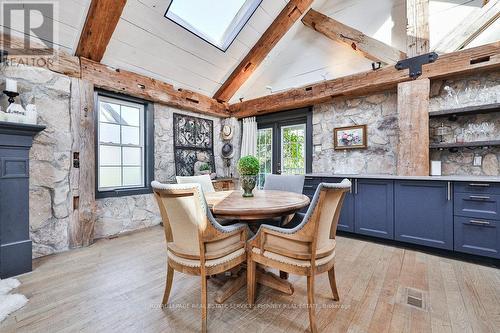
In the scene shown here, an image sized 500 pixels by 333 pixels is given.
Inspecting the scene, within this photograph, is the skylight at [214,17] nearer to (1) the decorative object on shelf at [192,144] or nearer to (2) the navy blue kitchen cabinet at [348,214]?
(1) the decorative object on shelf at [192,144]

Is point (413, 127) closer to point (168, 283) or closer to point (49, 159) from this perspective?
point (168, 283)

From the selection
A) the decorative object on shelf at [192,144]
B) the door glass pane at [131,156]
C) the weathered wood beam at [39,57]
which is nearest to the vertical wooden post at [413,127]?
the decorative object on shelf at [192,144]

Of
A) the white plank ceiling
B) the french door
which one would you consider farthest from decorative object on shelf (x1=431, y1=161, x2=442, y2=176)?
the french door

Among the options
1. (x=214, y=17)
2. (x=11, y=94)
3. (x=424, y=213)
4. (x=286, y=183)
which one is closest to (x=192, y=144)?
(x=214, y=17)

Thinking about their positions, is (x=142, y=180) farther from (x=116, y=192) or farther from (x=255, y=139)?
(x=255, y=139)

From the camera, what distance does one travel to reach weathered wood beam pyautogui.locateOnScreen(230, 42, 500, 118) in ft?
7.82

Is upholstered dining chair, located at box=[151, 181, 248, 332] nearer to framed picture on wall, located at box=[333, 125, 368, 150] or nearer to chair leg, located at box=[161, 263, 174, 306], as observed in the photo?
chair leg, located at box=[161, 263, 174, 306]

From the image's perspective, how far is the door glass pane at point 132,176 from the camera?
3.36m

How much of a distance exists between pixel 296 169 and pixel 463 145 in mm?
2377

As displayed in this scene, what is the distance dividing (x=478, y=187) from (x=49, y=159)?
4.78 meters

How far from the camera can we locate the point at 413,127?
2.74 metres

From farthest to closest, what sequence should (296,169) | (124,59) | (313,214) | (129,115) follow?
(296,169)
(129,115)
(124,59)
(313,214)

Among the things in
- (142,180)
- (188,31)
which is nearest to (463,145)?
(188,31)

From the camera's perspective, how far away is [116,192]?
10.2ft
